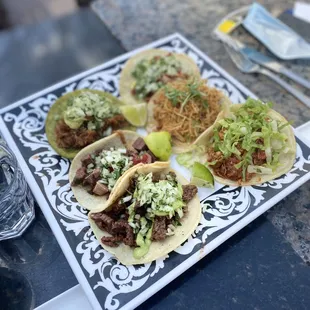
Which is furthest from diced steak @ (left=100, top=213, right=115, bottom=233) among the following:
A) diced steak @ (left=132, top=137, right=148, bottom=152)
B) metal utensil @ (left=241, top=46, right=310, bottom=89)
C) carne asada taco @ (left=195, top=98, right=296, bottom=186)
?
metal utensil @ (left=241, top=46, right=310, bottom=89)

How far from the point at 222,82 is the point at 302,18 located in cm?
139

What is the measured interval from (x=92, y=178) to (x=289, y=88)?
72.8 inches

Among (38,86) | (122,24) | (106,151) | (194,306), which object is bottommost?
(194,306)

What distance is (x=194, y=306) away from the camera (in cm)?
220

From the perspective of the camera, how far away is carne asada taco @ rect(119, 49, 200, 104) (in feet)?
10.2

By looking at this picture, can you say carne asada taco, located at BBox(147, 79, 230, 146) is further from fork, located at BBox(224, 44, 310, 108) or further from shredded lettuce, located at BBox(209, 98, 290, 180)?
fork, located at BBox(224, 44, 310, 108)

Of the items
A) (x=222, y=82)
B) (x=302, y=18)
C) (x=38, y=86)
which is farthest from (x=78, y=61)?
(x=302, y=18)

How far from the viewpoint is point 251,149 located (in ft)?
8.24

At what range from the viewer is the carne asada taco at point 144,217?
87.5 inches

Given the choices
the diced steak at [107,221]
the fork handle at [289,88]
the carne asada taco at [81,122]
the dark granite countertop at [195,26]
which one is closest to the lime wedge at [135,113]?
the carne asada taco at [81,122]

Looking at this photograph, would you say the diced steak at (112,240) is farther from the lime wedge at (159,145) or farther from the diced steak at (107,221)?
the lime wedge at (159,145)

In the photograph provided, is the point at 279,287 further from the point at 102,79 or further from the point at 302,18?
the point at 302,18

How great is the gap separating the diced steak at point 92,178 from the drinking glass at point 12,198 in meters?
0.41

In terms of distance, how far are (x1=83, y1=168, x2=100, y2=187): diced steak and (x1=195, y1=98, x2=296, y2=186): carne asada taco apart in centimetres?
74
